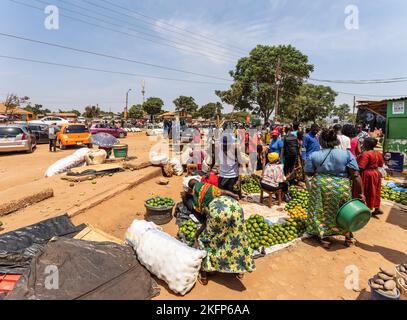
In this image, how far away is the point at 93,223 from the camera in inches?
206

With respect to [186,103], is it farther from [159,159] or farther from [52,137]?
[159,159]

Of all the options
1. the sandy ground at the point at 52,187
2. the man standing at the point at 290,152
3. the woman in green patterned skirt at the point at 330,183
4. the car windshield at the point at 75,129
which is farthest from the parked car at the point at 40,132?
the woman in green patterned skirt at the point at 330,183

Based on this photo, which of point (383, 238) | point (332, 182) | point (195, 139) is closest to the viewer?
point (332, 182)

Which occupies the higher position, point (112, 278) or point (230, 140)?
point (230, 140)

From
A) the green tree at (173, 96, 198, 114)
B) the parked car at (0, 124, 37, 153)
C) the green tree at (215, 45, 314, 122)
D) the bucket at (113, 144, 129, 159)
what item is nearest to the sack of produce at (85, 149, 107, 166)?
the bucket at (113, 144, 129, 159)

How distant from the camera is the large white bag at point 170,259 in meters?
3.24

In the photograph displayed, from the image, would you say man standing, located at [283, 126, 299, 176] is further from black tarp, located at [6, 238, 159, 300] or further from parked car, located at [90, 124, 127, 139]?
parked car, located at [90, 124, 127, 139]

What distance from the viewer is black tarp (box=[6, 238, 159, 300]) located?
2855 millimetres

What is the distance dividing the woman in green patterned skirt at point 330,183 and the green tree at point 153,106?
56617mm

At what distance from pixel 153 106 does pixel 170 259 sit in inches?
2303

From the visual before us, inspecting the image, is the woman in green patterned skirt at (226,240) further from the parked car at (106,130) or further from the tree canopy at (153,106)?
the tree canopy at (153,106)
